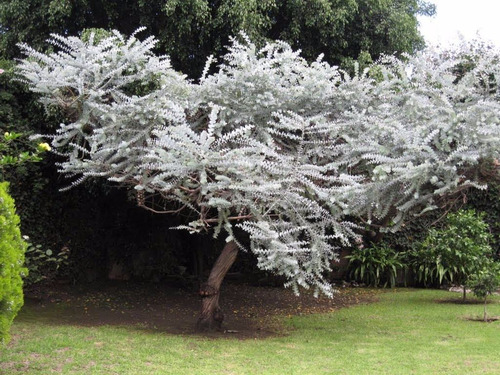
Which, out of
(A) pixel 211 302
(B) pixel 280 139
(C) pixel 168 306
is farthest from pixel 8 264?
(C) pixel 168 306

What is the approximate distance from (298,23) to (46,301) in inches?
229

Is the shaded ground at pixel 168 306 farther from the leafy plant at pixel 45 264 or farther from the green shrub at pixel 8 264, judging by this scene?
the green shrub at pixel 8 264

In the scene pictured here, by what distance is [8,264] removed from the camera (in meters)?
4.33

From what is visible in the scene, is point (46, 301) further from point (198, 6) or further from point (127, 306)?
point (198, 6)

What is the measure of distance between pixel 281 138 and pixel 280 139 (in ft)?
0.18

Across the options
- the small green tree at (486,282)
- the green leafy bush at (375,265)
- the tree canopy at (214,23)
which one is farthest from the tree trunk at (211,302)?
the green leafy bush at (375,265)

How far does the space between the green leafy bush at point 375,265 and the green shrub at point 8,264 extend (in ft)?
26.2

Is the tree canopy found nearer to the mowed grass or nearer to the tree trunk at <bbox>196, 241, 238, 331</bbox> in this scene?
the tree trunk at <bbox>196, 241, 238, 331</bbox>

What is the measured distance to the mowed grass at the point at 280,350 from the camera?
17.0 feet

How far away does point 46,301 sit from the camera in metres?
8.44

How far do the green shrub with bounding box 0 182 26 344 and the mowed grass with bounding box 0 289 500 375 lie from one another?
691mm

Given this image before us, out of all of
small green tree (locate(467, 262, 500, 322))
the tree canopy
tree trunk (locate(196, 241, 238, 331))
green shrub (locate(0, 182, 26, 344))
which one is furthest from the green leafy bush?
green shrub (locate(0, 182, 26, 344))

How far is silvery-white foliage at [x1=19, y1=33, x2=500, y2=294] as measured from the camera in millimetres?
5207

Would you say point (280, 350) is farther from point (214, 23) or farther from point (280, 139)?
point (214, 23)
